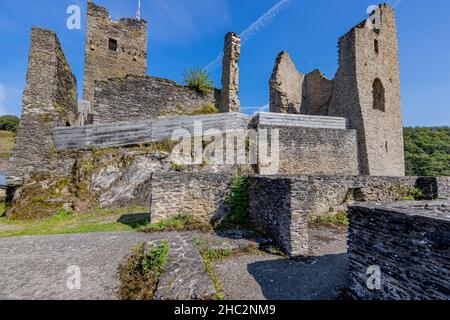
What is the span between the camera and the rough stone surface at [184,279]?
328 centimetres

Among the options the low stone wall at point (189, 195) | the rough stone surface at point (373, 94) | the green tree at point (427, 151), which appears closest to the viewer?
the low stone wall at point (189, 195)

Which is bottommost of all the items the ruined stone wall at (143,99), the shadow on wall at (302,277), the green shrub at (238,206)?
the shadow on wall at (302,277)

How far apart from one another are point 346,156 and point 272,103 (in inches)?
314

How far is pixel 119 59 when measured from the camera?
63.7 ft

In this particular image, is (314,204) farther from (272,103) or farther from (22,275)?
(272,103)

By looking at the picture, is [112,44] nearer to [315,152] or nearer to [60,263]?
[315,152]

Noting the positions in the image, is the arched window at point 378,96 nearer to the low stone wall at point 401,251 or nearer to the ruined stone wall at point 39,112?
the low stone wall at point 401,251

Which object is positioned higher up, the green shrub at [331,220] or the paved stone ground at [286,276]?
the green shrub at [331,220]

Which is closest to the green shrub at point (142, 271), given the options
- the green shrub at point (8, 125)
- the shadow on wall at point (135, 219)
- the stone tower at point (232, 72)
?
the shadow on wall at point (135, 219)

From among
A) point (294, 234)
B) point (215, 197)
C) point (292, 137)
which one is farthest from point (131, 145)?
point (294, 234)

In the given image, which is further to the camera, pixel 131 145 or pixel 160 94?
pixel 160 94

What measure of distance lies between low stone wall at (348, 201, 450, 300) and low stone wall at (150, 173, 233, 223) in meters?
4.64

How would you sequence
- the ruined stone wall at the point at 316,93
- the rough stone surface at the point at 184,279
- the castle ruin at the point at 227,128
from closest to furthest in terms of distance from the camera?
the rough stone surface at the point at 184,279 < the castle ruin at the point at 227,128 < the ruined stone wall at the point at 316,93

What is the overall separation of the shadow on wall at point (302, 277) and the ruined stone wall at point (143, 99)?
12.2 meters
